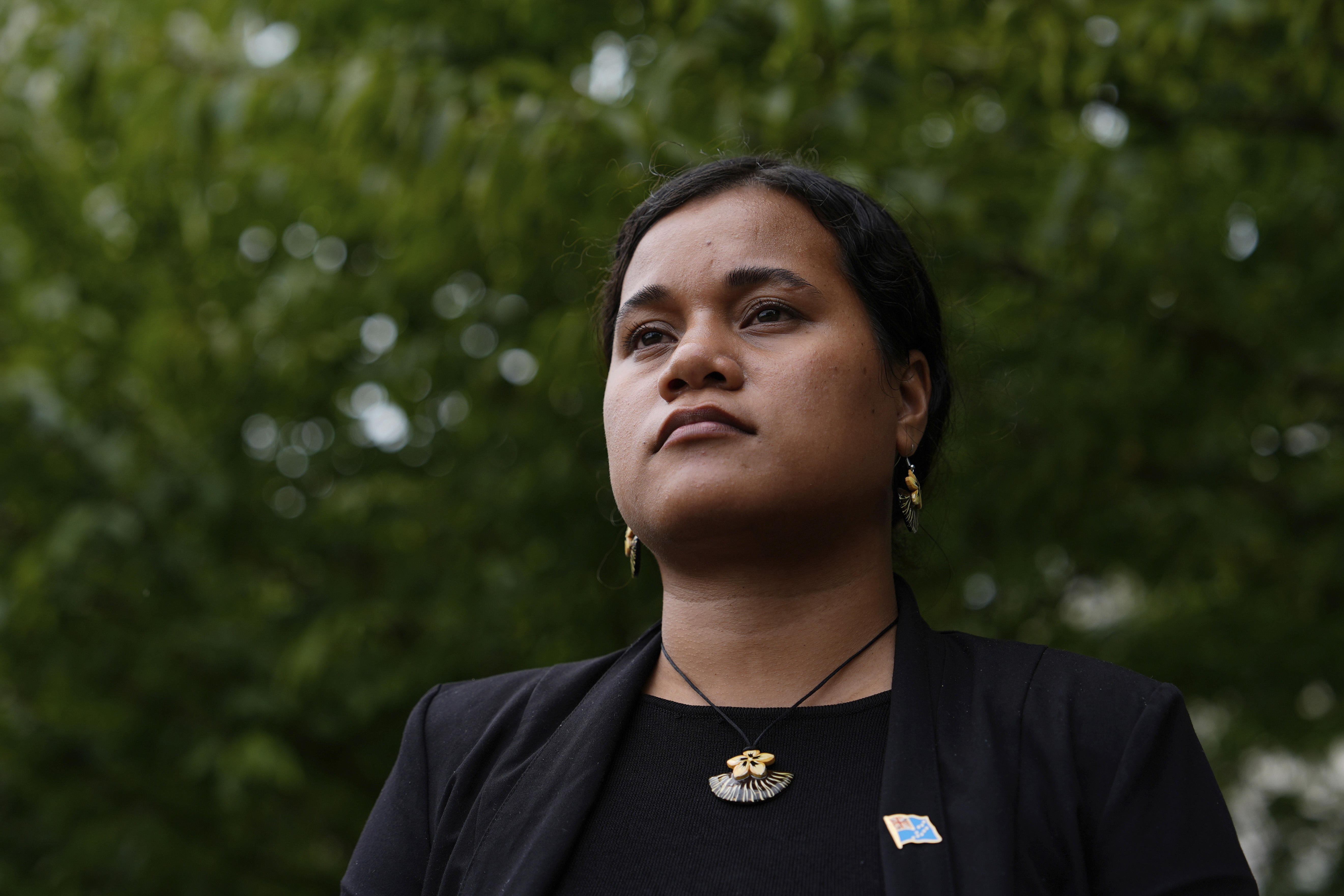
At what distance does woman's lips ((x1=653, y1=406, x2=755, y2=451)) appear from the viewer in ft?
5.36

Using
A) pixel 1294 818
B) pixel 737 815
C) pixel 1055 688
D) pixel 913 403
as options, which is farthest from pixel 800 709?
pixel 1294 818

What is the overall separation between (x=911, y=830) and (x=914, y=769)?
9cm

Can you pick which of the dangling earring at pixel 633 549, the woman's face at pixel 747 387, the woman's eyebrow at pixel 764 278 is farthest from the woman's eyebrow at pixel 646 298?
the dangling earring at pixel 633 549

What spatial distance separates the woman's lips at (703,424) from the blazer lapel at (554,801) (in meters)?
0.39

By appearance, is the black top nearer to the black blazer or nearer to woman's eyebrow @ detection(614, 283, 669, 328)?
the black blazer

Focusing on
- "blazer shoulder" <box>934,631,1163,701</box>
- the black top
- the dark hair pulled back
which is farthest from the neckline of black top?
the dark hair pulled back

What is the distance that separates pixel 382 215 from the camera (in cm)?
305

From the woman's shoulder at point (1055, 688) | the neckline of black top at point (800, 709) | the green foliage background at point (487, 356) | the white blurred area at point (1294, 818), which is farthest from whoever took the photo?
the white blurred area at point (1294, 818)

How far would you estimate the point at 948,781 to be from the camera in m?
1.46

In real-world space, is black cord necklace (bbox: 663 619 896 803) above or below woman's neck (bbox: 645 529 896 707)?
below

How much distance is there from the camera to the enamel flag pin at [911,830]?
54.6 inches

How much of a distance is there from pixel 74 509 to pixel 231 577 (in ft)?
1.78

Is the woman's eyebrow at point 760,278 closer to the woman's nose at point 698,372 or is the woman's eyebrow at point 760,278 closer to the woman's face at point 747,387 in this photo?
the woman's face at point 747,387

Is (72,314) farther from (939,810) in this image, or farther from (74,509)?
(939,810)
